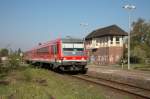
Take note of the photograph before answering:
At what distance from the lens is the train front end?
79.5ft

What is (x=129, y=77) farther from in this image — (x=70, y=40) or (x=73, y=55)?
(x=70, y=40)

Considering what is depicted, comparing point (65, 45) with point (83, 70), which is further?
point (83, 70)

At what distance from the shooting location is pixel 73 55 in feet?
80.7

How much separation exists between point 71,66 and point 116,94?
37.5 ft

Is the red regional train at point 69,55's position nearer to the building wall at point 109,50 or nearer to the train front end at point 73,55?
the train front end at point 73,55

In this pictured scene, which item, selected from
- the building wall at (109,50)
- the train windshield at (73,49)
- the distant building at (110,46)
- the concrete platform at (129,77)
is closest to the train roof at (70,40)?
the train windshield at (73,49)

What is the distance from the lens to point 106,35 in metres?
65.7

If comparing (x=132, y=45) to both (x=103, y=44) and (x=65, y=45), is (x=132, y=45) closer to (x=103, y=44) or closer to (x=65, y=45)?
(x=103, y=44)

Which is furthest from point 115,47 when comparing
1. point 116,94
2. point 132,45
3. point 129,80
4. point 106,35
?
point 116,94

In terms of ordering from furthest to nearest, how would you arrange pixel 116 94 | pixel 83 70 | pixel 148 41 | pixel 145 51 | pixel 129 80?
pixel 148 41 → pixel 145 51 → pixel 83 70 → pixel 129 80 → pixel 116 94

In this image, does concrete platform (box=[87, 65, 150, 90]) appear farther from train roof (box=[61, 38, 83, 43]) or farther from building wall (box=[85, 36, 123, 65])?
building wall (box=[85, 36, 123, 65])

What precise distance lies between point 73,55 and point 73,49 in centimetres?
62

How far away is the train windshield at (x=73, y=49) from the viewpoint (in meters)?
24.6

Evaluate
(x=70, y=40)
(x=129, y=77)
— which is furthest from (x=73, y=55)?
(x=129, y=77)
